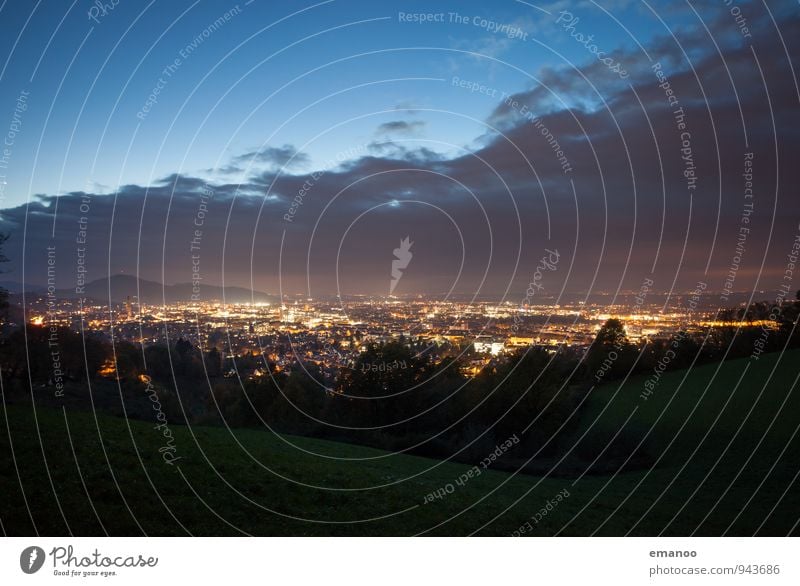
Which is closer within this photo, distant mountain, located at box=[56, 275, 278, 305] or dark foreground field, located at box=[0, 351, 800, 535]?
dark foreground field, located at box=[0, 351, 800, 535]

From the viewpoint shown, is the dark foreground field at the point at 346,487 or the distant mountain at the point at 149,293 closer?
the dark foreground field at the point at 346,487

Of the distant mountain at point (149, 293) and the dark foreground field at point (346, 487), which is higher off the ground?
the distant mountain at point (149, 293)

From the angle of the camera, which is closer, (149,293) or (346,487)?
(346,487)

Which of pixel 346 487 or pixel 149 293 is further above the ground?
pixel 149 293
